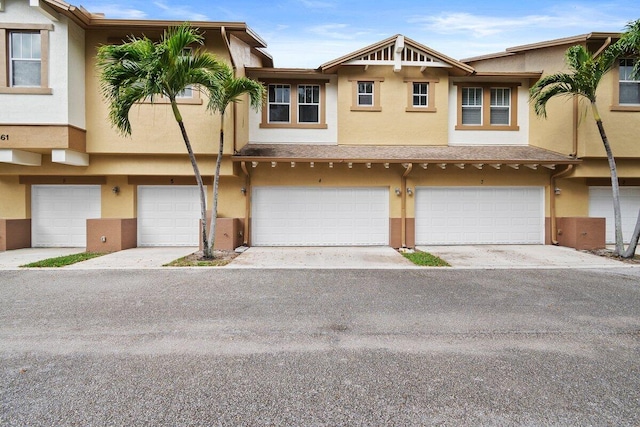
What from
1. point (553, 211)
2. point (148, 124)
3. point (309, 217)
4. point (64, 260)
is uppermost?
point (148, 124)

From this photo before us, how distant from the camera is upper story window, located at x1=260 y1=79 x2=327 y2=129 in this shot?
1299 cm

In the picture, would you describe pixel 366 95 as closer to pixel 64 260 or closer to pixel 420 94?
pixel 420 94

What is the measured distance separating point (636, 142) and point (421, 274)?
987cm

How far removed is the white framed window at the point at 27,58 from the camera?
1027 centimetres

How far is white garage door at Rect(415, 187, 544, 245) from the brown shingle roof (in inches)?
52.0

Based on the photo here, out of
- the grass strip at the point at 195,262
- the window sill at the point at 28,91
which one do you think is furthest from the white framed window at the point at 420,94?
the window sill at the point at 28,91

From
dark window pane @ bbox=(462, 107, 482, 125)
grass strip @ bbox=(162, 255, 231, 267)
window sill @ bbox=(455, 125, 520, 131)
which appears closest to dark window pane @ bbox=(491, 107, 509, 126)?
window sill @ bbox=(455, 125, 520, 131)

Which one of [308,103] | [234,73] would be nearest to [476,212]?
[308,103]

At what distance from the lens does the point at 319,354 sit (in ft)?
13.0

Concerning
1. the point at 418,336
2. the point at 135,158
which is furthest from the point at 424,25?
the point at 418,336

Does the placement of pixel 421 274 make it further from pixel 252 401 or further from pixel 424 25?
pixel 424 25

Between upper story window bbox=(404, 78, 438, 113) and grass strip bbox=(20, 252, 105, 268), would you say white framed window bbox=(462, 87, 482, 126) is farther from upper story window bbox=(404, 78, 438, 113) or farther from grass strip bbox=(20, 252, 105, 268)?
grass strip bbox=(20, 252, 105, 268)

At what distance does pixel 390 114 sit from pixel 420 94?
1.40 m

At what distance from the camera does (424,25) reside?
67.1 feet
